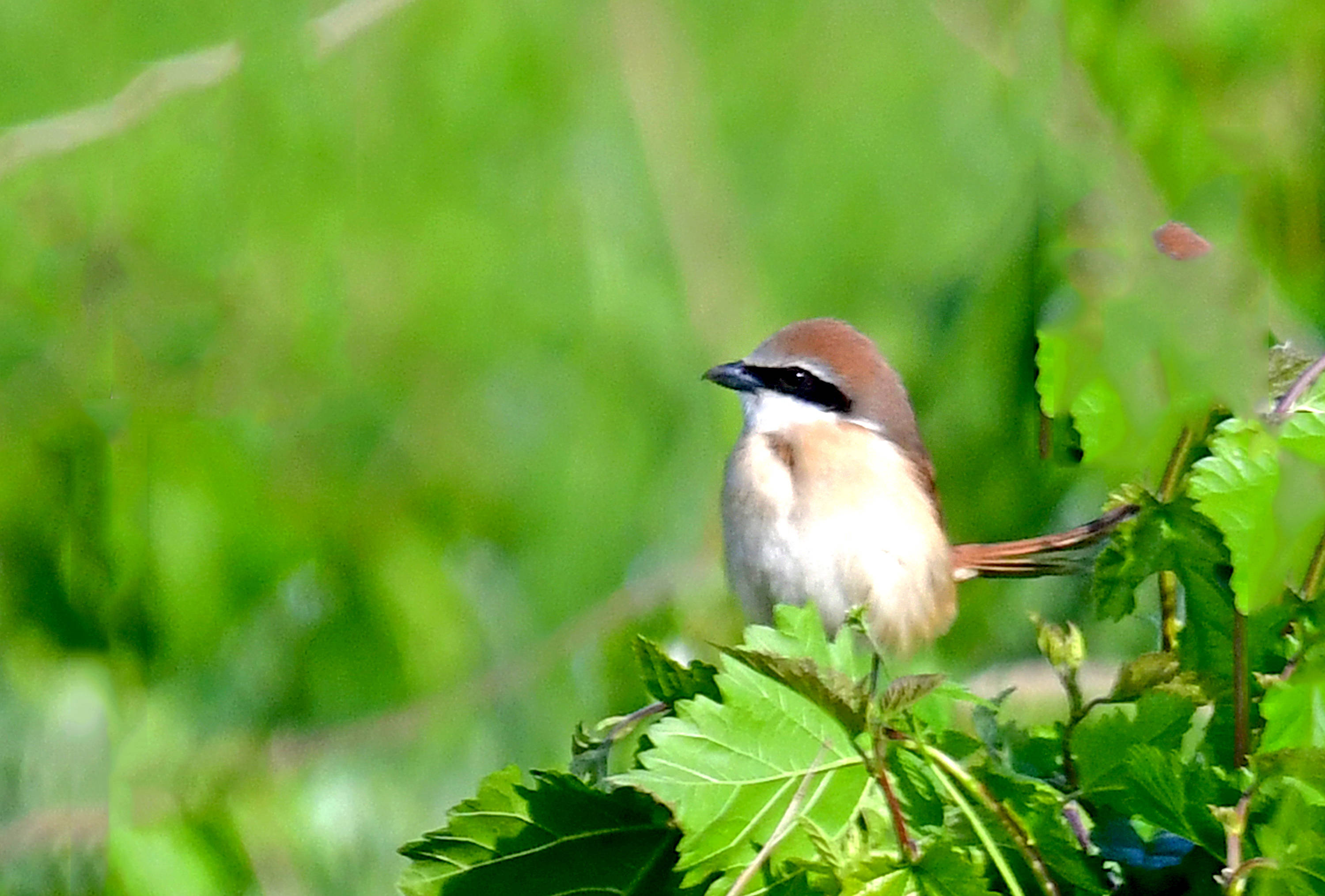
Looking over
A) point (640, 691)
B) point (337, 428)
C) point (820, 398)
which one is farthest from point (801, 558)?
point (337, 428)

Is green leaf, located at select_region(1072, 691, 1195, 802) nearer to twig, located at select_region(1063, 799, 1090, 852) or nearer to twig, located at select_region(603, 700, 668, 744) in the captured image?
twig, located at select_region(1063, 799, 1090, 852)

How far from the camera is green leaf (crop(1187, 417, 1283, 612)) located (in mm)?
634

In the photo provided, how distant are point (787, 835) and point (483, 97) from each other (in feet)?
3.94

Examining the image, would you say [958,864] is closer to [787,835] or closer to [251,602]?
[787,835]

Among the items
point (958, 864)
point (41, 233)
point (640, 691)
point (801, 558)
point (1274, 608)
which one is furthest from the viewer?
point (801, 558)

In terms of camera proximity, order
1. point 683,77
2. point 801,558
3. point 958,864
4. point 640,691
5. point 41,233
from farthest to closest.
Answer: point 801,558, point 683,77, point 640,691, point 41,233, point 958,864

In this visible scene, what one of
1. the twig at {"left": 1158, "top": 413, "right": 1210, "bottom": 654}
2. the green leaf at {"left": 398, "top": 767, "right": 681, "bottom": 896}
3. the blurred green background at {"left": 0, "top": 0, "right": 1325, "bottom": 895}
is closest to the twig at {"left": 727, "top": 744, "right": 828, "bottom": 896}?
the green leaf at {"left": 398, "top": 767, "right": 681, "bottom": 896}

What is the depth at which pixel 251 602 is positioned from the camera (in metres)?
1.54

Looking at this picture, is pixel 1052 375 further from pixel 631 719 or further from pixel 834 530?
pixel 834 530

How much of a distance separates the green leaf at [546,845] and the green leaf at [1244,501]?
12.3 inches

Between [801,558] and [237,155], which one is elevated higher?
[237,155]

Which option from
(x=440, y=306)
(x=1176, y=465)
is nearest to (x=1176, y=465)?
(x=1176, y=465)

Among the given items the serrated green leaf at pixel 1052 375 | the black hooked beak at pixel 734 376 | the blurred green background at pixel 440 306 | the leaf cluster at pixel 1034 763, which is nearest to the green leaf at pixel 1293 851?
the leaf cluster at pixel 1034 763

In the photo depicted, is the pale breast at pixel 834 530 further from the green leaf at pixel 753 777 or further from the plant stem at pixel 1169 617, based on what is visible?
the green leaf at pixel 753 777
